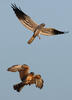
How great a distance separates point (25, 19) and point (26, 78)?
6.23 ft

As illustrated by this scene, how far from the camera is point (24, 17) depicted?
1295 centimetres

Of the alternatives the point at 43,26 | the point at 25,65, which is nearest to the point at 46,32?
the point at 43,26

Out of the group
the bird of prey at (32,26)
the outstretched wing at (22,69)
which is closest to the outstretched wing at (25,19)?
the bird of prey at (32,26)

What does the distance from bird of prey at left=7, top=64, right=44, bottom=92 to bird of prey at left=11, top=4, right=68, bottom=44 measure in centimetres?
84

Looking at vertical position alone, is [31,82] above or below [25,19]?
below

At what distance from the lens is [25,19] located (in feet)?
42.3

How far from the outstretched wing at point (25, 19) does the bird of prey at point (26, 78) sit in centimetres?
120

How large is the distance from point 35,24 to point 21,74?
1565 millimetres

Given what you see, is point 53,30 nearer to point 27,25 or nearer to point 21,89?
point 27,25

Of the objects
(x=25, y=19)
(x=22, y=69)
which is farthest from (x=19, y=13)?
(x=22, y=69)

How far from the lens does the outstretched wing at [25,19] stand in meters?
12.5

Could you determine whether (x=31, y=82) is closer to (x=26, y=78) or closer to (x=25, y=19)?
(x=26, y=78)

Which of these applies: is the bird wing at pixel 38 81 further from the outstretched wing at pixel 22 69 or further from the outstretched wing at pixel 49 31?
the outstretched wing at pixel 49 31

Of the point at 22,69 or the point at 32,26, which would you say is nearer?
the point at 22,69
